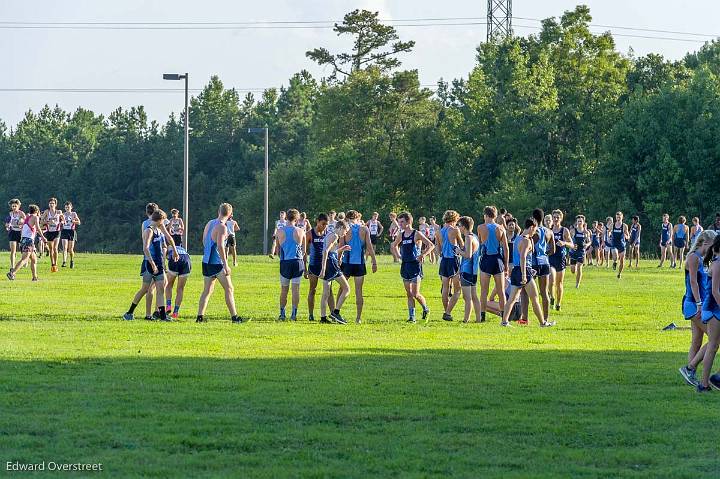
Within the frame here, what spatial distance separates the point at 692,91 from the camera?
7056 cm

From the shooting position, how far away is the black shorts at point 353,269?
2238cm

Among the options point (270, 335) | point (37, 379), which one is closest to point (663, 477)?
point (37, 379)

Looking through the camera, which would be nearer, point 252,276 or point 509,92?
point 252,276

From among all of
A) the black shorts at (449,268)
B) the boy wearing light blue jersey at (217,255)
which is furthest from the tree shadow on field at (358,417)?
the black shorts at (449,268)

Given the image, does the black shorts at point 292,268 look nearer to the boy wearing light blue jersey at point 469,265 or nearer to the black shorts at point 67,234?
the boy wearing light blue jersey at point 469,265

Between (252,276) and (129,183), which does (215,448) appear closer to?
(252,276)

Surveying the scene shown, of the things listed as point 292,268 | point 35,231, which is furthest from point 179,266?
point 35,231

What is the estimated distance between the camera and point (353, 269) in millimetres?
22453

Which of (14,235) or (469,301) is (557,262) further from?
(14,235)

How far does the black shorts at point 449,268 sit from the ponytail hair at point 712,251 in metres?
10.7

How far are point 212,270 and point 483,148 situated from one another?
61908 mm

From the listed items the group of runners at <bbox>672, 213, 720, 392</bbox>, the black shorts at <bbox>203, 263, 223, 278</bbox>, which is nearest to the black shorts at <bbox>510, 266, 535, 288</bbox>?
the black shorts at <bbox>203, 263, 223, 278</bbox>

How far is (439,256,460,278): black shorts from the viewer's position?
23781mm

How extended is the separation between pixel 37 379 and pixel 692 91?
2415 inches
